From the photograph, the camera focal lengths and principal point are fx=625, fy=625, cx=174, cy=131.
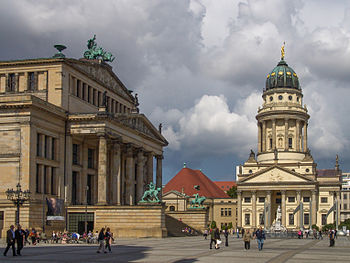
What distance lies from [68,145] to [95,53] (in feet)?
53.8

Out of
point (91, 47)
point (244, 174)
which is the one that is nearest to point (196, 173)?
point (244, 174)

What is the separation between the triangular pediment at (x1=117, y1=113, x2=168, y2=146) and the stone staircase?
39.2 ft

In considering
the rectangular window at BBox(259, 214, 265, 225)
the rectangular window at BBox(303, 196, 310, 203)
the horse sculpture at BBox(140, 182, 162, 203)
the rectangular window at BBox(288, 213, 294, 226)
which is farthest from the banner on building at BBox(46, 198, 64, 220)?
the rectangular window at BBox(303, 196, 310, 203)

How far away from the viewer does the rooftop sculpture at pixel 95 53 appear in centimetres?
8050

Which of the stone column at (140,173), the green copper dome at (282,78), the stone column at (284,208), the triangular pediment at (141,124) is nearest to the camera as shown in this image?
the triangular pediment at (141,124)

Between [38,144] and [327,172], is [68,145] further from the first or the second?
[327,172]

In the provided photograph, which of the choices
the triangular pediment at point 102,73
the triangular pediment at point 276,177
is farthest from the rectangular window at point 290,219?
the triangular pediment at point 102,73

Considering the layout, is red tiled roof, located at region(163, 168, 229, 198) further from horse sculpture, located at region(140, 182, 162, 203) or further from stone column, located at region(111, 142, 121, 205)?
horse sculpture, located at region(140, 182, 162, 203)

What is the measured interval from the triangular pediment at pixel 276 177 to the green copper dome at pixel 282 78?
81.7 ft

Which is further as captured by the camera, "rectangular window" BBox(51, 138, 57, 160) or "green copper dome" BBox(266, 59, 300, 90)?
"green copper dome" BBox(266, 59, 300, 90)

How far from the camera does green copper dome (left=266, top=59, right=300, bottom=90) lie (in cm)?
15625

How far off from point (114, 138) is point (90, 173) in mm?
6183

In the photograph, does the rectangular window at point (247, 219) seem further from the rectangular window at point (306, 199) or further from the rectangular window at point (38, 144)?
the rectangular window at point (38, 144)

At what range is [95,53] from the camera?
80500 mm
